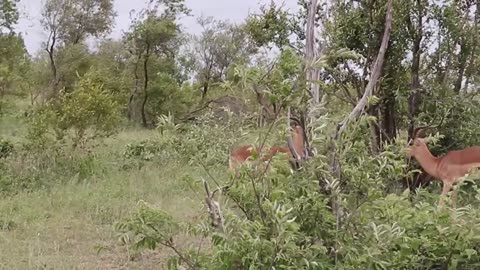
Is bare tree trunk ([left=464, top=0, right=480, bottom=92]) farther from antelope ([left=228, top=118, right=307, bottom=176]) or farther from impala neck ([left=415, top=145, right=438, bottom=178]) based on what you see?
antelope ([left=228, top=118, right=307, bottom=176])

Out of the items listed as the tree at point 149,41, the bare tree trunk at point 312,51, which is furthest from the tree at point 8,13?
the bare tree trunk at point 312,51

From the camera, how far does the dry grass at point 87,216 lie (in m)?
4.48

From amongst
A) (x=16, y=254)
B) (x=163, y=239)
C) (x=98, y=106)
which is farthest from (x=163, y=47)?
(x=163, y=239)

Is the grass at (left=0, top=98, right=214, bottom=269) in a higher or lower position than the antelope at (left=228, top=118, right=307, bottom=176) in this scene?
lower

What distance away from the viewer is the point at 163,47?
1616 centimetres

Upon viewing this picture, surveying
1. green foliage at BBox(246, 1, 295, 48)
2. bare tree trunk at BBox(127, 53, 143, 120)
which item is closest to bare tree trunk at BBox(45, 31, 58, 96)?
bare tree trunk at BBox(127, 53, 143, 120)

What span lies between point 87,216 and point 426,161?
3070 mm

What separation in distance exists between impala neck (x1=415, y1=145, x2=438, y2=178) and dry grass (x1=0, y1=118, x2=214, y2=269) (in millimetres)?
1943

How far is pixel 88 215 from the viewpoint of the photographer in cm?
586

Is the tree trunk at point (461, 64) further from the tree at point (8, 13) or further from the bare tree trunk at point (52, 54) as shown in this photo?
the bare tree trunk at point (52, 54)

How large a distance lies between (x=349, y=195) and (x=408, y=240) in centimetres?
26

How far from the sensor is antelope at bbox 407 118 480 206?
17.1 ft

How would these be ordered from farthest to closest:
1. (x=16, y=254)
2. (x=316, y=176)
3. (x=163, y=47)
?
(x=163, y=47) < (x=16, y=254) < (x=316, y=176)

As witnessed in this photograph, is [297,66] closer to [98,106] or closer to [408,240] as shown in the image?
[408,240]
